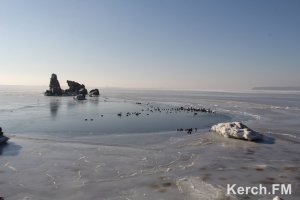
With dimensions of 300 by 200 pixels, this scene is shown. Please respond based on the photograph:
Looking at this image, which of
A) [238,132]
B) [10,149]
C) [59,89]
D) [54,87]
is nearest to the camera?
[10,149]

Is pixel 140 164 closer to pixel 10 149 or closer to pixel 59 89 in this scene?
pixel 10 149

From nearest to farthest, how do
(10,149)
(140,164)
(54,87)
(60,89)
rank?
(140,164)
(10,149)
(54,87)
(60,89)

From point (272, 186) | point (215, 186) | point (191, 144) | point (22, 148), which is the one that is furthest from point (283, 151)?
point (22, 148)

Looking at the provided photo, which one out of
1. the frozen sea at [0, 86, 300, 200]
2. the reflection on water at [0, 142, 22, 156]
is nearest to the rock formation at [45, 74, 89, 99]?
the frozen sea at [0, 86, 300, 200]

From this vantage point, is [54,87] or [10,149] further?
[54,87]

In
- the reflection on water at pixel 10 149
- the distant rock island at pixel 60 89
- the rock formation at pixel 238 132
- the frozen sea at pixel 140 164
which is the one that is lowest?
the frozen sea at pixel 140 164

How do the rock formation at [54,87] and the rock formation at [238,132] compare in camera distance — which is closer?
the rock formation at [238,132]

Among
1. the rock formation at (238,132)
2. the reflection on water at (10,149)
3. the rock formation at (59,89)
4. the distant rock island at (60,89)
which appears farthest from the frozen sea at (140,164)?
the distant rock island at (60,89)

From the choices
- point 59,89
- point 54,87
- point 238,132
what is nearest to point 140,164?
point 238,132

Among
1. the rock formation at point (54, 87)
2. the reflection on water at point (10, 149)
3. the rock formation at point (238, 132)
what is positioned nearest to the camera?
the reflection on water at point (10, 149)

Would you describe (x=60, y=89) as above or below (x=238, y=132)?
above

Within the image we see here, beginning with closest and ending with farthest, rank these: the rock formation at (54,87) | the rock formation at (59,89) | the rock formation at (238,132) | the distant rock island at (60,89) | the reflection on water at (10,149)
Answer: the reflection on water at (10,149)
the rock formation at (238,132)
the rock formation at (59,89)
the distant rock island at (60,89)
the rock formation at (54,87)

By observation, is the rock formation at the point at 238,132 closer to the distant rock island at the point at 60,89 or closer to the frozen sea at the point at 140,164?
the frozen sea at the point at 140,164

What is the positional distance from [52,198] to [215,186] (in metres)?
8.09
